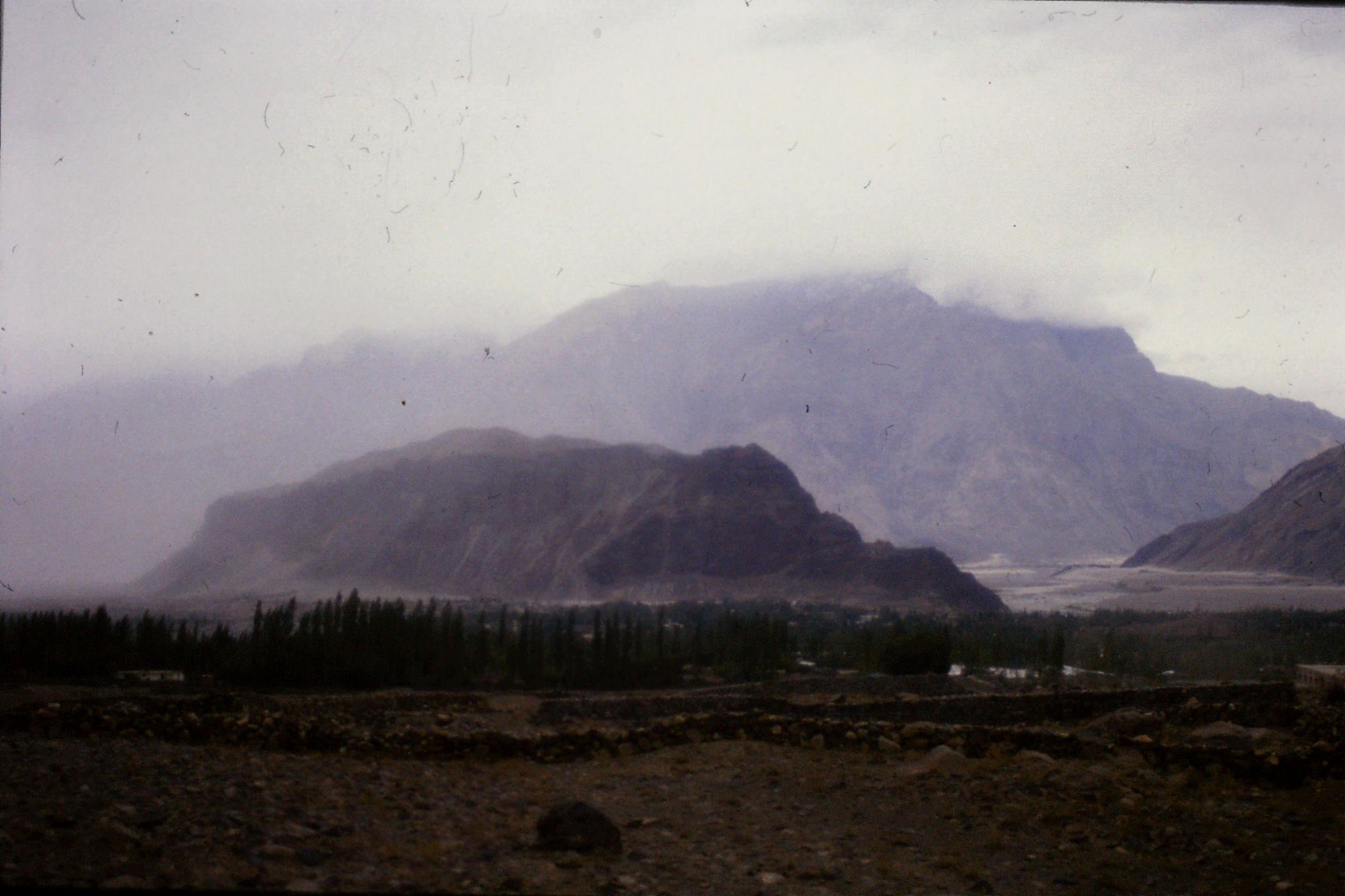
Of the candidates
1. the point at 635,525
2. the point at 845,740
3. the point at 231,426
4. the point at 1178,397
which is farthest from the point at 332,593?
the point at 1178,397

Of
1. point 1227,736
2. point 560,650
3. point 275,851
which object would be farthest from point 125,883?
point 560,650

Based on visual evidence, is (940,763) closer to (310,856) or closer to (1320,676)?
(310,856)

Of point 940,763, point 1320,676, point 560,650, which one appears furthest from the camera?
point 560,650

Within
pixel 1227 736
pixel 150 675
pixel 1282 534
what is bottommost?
pixel 150 675

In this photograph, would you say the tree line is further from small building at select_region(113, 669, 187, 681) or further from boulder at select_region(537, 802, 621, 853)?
boulder at select_region(537, 802, 621, 853)

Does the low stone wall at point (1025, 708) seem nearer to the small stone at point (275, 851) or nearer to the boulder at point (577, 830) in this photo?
the boulder at point (577, 830)

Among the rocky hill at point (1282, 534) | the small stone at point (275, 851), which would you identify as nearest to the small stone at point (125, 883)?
the small stone at point (275, 851)

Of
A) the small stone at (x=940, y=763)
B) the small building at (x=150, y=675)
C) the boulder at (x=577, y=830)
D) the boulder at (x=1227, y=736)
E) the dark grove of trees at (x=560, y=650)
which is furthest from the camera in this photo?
the dark grove of trees at (x=560, y=650)

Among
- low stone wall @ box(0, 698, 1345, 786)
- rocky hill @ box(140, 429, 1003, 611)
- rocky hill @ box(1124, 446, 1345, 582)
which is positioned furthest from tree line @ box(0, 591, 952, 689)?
rocky hill @ box(1124, 446, 1345, 582)
